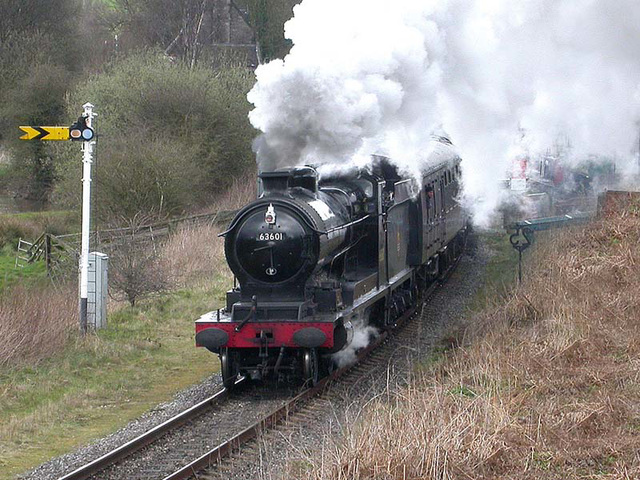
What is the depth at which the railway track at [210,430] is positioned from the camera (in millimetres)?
7578

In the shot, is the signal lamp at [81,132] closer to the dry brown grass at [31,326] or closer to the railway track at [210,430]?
the dry brown grass at [31,326]

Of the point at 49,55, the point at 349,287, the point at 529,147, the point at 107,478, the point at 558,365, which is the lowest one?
the point at 107,478

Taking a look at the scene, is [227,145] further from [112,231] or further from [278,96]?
[278,96]

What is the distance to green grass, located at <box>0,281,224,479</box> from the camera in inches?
349

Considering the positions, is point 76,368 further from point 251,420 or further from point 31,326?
point 251,420

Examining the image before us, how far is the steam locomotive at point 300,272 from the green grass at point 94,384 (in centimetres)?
122

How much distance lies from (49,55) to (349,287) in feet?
96.3

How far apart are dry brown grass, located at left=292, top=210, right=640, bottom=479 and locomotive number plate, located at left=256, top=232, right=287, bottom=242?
6.90 ft

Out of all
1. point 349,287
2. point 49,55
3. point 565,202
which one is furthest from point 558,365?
point 49,55

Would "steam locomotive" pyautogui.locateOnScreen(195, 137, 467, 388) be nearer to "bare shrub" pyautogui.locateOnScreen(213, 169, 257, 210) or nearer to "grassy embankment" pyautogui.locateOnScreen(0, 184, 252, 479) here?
"grassy embankment" pyautogui.locateOnScreen(0, 184, 252, 479)

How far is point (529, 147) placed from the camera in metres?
25.2

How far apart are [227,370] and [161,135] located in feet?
64.0

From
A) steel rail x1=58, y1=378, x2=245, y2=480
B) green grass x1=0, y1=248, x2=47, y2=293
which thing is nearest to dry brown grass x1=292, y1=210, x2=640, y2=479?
steel rail x1=58, y1=378, x2=245, y2=480

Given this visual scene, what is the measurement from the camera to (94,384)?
36.1 ft
